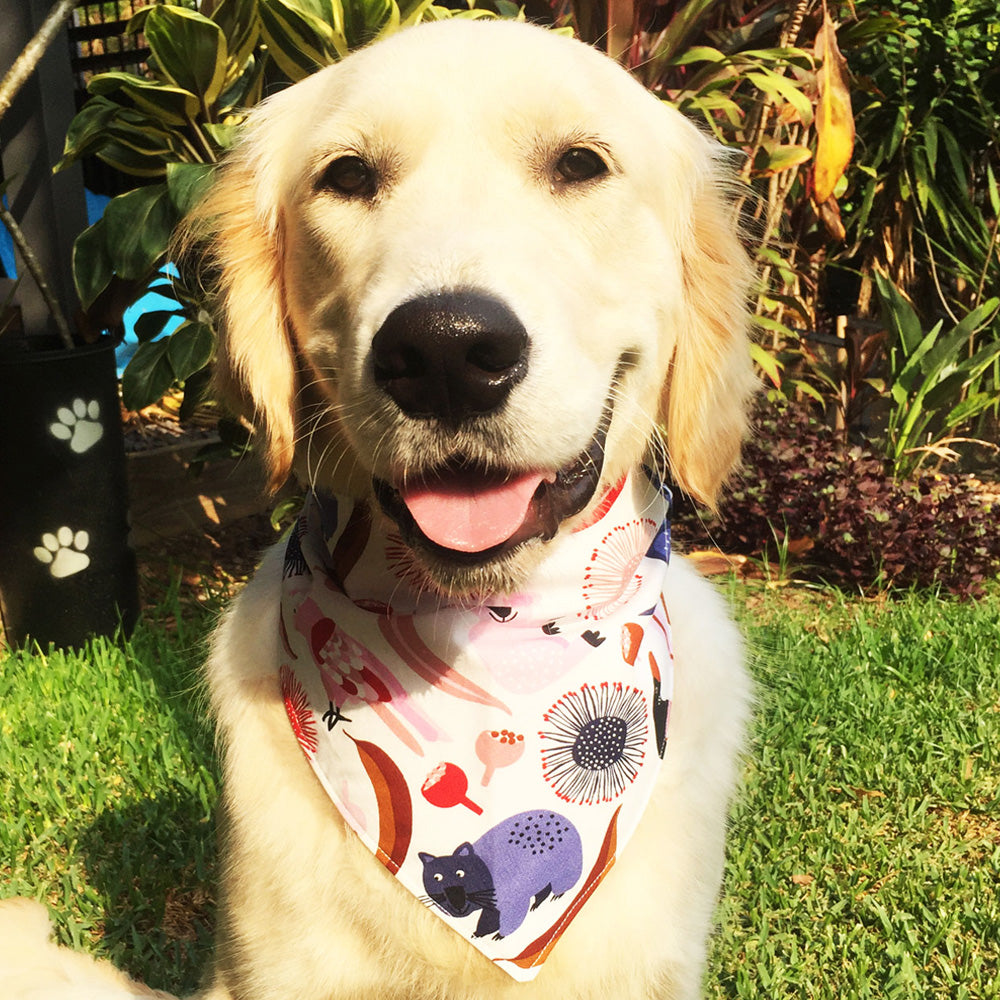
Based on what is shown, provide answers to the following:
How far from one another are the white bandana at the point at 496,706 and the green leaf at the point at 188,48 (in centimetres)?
182

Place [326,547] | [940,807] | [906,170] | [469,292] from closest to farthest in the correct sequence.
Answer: [469,292] → [326,547] → [940,807] → [906,170]

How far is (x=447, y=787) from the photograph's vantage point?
1.84 metres

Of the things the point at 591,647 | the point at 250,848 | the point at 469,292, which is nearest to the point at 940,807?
the point at 591,647

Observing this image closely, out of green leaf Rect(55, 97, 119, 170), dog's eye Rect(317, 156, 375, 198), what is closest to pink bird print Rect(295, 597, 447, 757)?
dog's eye Rect(317, 156, 375, 198)

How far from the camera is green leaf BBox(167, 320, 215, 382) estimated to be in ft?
10.7

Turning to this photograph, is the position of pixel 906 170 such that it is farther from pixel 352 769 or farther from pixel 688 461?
pixel 352 769

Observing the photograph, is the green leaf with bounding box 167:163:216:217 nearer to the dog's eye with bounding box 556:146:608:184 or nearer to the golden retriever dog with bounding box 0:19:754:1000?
the golden retriever dog with bounding box 0:19:754:1000

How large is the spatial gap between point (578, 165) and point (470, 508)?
Result: 603 millimetres

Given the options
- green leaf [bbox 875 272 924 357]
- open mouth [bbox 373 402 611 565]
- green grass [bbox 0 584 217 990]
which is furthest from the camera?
green leaf [bbox 875 272 924 357]

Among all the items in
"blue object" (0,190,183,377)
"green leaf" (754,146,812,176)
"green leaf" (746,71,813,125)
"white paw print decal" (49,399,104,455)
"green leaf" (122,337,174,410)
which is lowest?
"blue object" (0,190,183,377)

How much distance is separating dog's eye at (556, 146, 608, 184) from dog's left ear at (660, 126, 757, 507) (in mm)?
277

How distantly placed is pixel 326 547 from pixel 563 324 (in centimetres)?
69

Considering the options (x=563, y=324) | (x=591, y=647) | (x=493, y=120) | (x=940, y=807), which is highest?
(x=493, y=120)

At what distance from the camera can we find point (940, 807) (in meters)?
2.80
